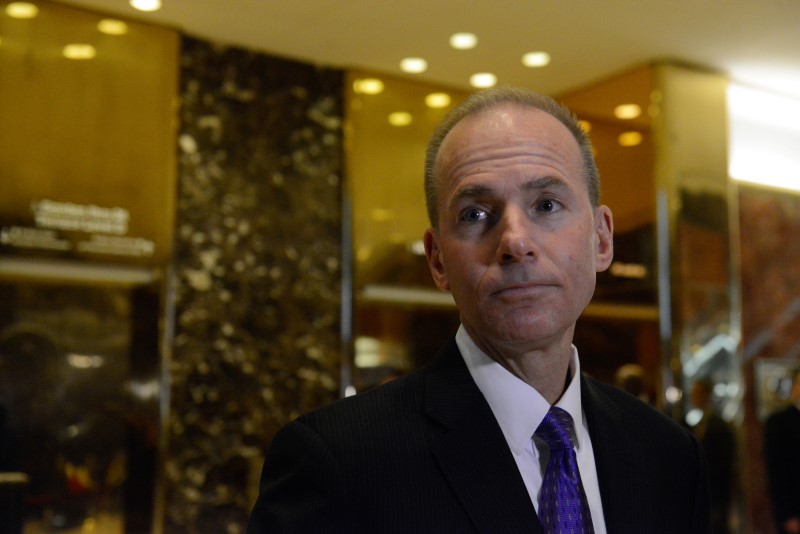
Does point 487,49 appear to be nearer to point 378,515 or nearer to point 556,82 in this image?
point 556,82

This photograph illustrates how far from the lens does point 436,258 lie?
63.2 inches

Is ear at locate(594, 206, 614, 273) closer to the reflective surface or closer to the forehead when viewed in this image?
the forehead

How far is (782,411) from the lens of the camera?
262 inches

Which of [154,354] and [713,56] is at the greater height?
[713,56]

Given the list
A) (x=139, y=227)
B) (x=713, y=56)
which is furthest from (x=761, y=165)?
(x=139, y=227)

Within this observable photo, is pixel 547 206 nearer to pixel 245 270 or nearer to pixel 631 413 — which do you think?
pixel 631 413

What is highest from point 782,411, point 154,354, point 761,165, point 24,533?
point 761,165

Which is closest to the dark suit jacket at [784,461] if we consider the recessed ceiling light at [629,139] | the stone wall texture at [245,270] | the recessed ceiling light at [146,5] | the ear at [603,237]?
the recessed ceiling light at [629,139]

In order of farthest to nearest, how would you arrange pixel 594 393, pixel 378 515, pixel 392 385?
pixel 594 393 < pixel 392 385 < pixel 378 515

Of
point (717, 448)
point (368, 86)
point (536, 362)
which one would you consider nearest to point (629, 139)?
point (368, 86)

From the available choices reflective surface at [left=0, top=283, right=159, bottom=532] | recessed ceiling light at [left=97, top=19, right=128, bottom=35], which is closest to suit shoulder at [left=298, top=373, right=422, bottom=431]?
reflective surface at [left=0, top=283, right=159, bottom=532]

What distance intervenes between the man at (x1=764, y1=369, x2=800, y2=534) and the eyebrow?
571 cm

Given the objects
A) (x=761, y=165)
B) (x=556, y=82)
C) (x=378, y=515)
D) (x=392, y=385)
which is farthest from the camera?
(x=761, y=165)

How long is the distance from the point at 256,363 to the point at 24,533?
169 cm
